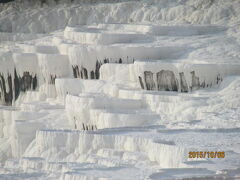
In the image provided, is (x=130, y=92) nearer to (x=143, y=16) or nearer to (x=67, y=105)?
(x=67, y=105)

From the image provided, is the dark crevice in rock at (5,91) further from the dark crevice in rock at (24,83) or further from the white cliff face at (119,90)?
the dark crevice in rock at (24,83)

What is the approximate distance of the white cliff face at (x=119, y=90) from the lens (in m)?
16.6

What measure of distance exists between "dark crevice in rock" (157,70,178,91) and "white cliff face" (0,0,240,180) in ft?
0.09

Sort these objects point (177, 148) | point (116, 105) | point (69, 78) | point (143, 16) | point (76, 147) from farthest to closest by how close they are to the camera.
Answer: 1. point (143, 16)
2. point (69, 78)
3. point (116, 105)
4. point (76, 147)
5. point (177, 148)

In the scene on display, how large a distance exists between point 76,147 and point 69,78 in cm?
695

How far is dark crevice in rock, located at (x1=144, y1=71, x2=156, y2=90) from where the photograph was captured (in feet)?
77.9

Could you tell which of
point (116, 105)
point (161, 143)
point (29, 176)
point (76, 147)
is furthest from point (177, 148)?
point (116, 105)

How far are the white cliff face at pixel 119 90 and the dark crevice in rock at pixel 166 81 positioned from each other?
0.09 feet

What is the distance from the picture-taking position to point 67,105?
23.4 metres
